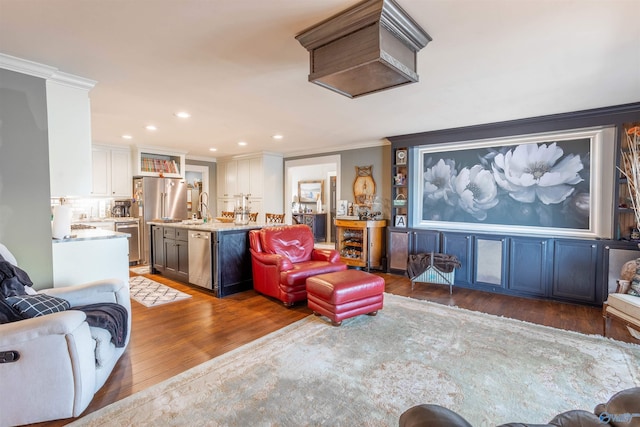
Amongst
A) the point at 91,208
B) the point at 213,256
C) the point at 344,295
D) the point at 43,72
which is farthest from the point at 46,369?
the point at 91,208

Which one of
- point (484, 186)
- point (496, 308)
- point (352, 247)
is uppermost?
point (484, 186)

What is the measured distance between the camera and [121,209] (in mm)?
6332

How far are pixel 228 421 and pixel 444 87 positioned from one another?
3.21 meters

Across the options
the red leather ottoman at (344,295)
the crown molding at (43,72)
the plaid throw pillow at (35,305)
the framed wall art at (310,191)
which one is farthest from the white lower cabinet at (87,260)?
the framed wall art at (310,191)

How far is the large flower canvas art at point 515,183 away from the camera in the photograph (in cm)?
402

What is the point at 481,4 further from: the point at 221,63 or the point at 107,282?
the point at 107,282

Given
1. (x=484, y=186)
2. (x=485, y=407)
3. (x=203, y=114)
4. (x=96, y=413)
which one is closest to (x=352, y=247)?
(x=484, y=186)

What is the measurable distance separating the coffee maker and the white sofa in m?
5.14

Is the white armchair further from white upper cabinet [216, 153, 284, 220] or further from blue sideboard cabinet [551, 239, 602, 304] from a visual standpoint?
white upper cabinet [216, 153, 284, 220]

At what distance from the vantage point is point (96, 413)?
6.03 feet

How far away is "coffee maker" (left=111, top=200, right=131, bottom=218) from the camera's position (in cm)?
627

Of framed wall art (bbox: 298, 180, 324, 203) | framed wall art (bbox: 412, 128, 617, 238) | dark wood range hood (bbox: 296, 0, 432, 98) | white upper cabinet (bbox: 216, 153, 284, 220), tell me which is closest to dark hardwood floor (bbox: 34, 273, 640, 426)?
framed wall art (bbox: 412, 128, 617, 238)

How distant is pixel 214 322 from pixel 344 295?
139cm

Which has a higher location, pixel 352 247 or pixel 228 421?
pixel 352 247
